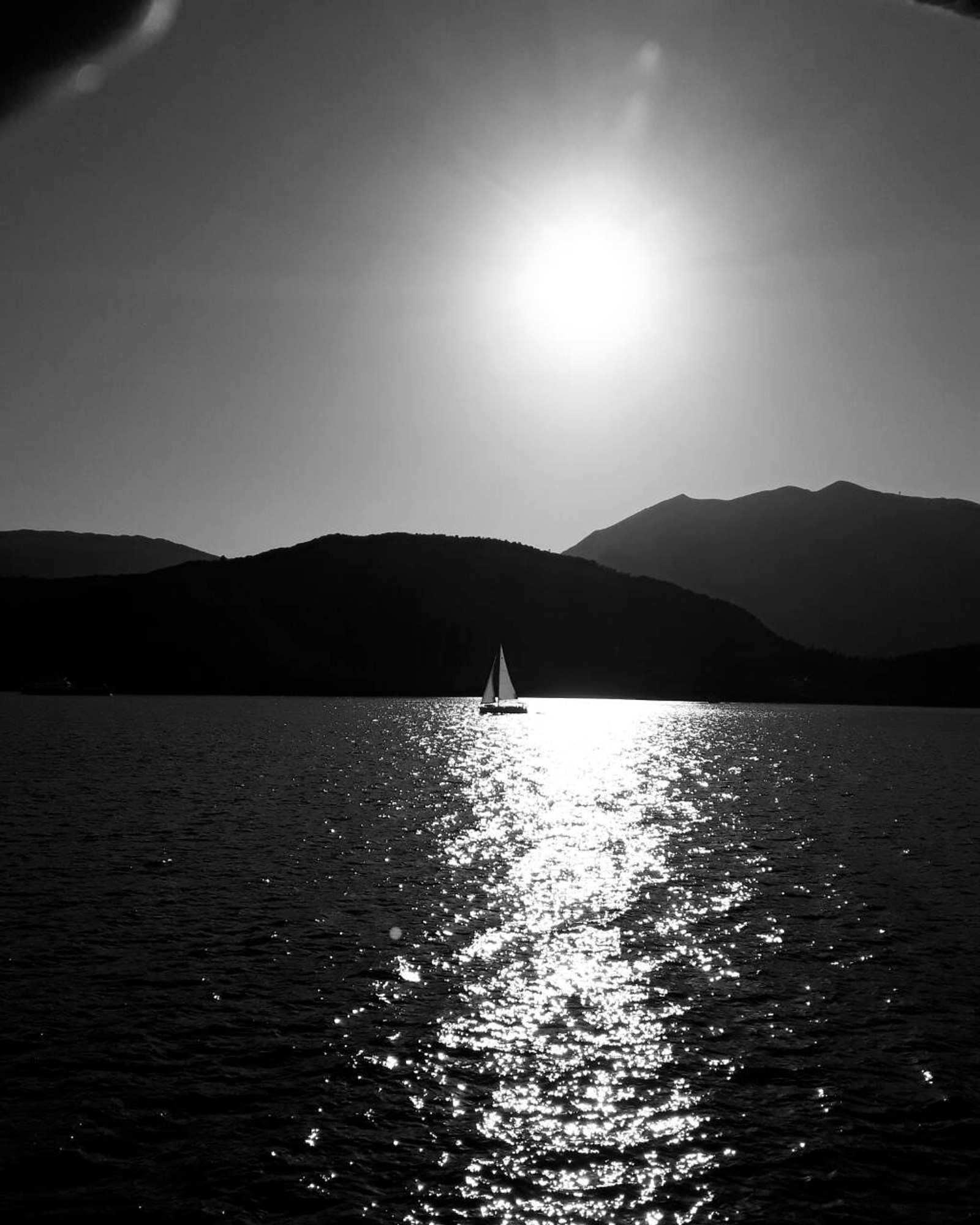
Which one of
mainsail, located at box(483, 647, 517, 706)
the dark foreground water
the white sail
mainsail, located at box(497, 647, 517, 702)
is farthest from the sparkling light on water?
the white sail

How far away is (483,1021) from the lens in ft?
71.1

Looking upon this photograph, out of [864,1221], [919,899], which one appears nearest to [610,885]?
[919,899]

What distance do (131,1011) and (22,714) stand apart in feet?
482

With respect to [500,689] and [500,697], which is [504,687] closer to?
[500,697]

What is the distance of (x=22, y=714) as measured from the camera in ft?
502

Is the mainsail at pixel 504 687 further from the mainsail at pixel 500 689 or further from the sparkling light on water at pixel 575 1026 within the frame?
the sparkling light on water at pixel 575 1026

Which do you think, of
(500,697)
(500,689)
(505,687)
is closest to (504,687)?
(505,687)

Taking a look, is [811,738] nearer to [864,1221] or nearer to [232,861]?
[232,861]

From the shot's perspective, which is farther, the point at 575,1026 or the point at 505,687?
the point at 505,687

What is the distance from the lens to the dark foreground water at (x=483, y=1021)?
49.1 ft

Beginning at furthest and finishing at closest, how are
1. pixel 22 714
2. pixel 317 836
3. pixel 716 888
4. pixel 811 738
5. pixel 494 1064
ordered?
pixel 22 714 < pixel 811 738 < pixel 317 836 < pixel 716 888 < pixel 494 1064

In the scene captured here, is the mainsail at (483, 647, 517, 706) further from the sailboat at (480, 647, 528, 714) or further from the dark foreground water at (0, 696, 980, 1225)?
the dark foreground water at (0, 696, 980, 1225)

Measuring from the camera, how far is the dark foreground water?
15.0m

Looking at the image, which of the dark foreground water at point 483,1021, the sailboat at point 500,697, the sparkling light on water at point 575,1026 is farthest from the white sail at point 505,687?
the sparkling light on water at point 575,1026
